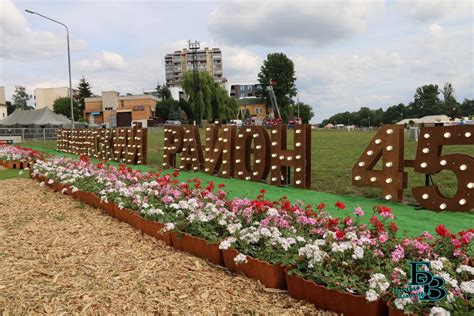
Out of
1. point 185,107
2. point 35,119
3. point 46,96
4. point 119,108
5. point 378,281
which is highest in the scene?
point 46,96

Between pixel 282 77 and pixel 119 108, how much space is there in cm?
3605

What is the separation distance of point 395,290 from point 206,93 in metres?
62.4

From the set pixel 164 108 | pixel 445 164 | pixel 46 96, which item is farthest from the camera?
pixel 46 96

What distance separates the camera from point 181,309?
10.3ft

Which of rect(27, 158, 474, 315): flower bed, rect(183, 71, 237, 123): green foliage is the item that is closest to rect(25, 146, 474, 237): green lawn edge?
rect(27, 158, 474, 315): flower bed

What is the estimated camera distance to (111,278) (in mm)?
3760

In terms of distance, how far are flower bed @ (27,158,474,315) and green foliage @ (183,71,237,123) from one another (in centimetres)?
5748

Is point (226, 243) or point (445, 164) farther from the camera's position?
point (445, 164)

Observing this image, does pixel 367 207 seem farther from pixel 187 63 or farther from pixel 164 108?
pixel 187 63

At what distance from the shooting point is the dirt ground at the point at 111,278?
320 centimetres

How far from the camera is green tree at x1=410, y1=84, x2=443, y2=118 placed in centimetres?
9056

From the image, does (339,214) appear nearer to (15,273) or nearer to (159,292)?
(159,292)

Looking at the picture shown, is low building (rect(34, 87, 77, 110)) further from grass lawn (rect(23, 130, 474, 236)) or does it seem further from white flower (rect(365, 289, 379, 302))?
white flower (rect(365, 289, 379, 302))

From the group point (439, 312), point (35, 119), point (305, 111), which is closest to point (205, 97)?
point (35, 119)
